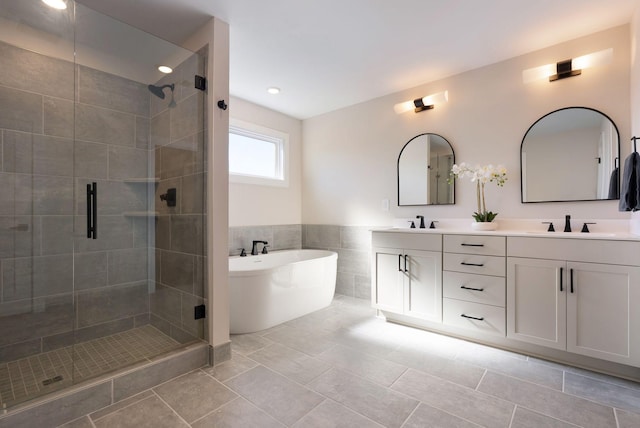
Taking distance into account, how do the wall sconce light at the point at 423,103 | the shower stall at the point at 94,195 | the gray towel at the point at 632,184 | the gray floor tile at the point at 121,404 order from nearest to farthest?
the gray floor tile at the point at 121,404
the gray towel at the point at 632,184
the shower stall at the point at 94,195
the wall sconce light at the point at 423,103

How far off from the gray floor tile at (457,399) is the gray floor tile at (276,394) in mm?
569

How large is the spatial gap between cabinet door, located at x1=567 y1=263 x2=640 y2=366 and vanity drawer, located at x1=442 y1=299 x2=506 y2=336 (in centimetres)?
41

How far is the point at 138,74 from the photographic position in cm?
253

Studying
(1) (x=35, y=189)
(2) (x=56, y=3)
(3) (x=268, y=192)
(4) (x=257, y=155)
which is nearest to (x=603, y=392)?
(3) (x=268, y=192)

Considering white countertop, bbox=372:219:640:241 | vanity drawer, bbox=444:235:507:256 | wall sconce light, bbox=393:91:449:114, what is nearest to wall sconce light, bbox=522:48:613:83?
wall sconce light, bbox=393:91:449:114

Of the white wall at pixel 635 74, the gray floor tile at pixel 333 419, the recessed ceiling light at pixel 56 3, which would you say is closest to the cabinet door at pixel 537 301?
the white wall at pixel 635 74

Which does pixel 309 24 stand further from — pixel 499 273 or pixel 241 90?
pixel 499 273

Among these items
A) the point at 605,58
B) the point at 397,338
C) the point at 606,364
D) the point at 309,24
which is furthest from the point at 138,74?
the point at 606,364

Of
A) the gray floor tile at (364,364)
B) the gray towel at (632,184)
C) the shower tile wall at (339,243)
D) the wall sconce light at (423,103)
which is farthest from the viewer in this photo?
the shower tile wall at (339,243)

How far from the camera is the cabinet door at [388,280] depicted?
9.15 ft

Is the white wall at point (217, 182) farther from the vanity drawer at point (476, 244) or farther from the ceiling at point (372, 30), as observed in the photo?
the vanity drawer at point (476, 244)

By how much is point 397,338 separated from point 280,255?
1.71 metres

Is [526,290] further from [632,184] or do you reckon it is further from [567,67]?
[567,67]

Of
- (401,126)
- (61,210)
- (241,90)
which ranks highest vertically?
(241,90)
